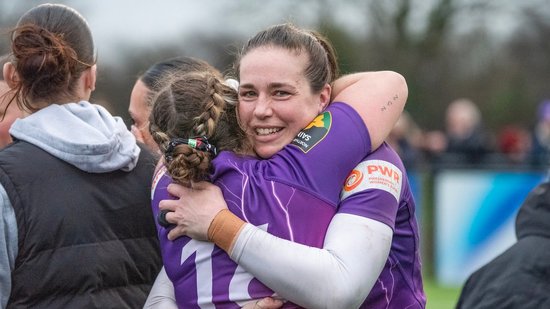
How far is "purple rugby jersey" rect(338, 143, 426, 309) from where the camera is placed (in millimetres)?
3277

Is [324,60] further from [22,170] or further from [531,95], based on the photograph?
[531,95]

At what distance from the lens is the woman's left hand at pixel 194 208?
3.27 meters

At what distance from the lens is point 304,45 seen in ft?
11.3

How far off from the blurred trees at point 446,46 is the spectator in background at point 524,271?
1041 inches

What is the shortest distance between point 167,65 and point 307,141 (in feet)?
4.89

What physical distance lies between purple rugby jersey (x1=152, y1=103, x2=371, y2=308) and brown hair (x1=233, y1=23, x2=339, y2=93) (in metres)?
0.14

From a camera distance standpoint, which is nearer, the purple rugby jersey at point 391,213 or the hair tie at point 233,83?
the purple rugby jersey at point 391,213

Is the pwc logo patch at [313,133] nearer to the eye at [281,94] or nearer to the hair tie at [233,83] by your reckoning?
the eye at [281,94]

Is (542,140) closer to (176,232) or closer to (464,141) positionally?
(464,141)

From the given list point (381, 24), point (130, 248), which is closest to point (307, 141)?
point (130, 248)

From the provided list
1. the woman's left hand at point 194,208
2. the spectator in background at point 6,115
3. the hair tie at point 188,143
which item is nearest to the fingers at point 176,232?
the woman's left hand at point 194,208

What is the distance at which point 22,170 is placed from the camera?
3.42 metres

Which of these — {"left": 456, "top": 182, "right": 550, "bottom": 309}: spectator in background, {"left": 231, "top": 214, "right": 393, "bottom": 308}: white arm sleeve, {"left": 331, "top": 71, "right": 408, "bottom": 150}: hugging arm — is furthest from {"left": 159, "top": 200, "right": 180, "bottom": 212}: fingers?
{"left": 456, "top": 182, "right": 550, "bottom": 309}: spectator in background

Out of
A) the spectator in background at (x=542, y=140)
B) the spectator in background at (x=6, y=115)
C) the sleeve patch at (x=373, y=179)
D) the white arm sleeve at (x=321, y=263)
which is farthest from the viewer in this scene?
the spectator in background at (x=542, y=140)
